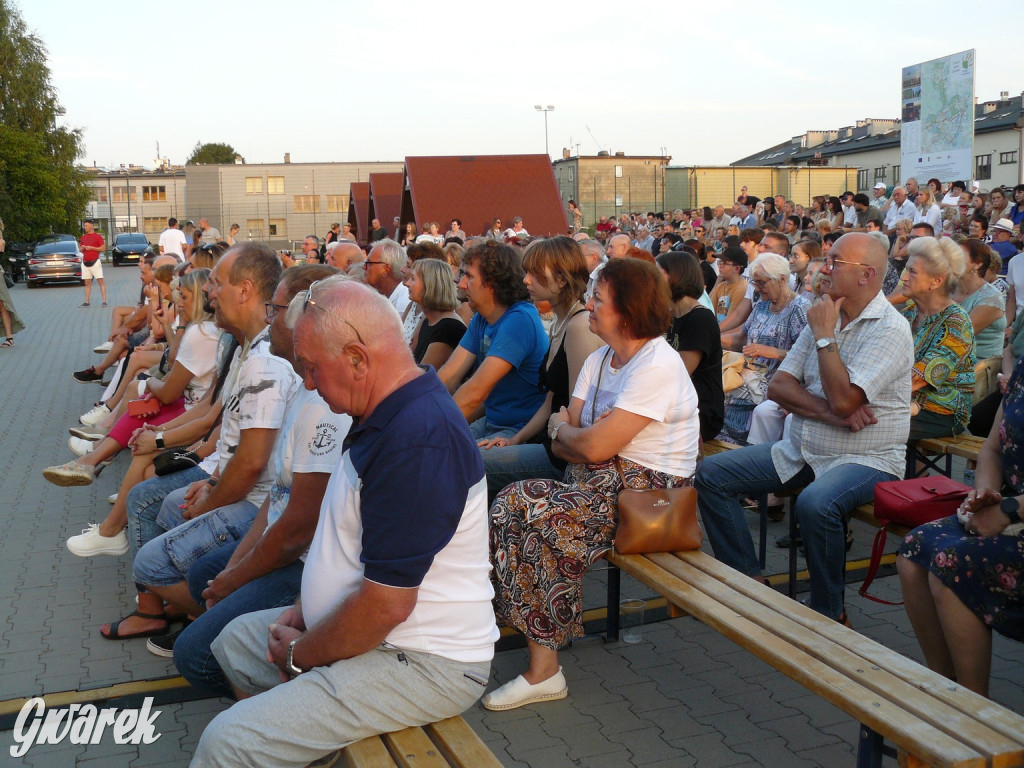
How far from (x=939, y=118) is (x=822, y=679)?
22.3m

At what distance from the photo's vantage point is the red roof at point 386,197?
27078mm

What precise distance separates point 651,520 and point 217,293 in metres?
2.22

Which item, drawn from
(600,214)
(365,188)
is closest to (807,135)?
(600,214)

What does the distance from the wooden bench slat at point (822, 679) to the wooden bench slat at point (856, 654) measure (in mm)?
34

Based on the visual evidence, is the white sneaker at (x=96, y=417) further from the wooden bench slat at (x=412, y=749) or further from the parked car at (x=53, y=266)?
the parked car at (x=53, y=266)


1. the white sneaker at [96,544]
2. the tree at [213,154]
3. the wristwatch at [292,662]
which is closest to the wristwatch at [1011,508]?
the wristwatch at [292,662]

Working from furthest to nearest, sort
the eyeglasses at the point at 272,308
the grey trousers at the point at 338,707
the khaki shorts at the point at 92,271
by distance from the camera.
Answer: the khaki shorts at the point at 92,271 → the eyeglasses at the point at 272,308 → the grey trousers at the point at 338,707

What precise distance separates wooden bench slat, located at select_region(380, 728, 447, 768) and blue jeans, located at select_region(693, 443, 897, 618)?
7.01 ft

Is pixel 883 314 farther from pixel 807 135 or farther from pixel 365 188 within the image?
pixel 807 135

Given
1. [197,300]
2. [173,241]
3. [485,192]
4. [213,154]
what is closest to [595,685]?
[197,300]

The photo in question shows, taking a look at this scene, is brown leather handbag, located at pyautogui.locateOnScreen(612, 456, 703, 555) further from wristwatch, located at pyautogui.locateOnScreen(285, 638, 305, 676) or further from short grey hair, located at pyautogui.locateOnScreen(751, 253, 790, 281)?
short grey hair, located at pyautogui.locateOnScreen(751, 253, 790, 281)

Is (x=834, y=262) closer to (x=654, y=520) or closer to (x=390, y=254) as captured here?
(x=654, y=520)

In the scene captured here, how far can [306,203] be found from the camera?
6931 cm

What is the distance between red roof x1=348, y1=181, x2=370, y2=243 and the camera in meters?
30.7
